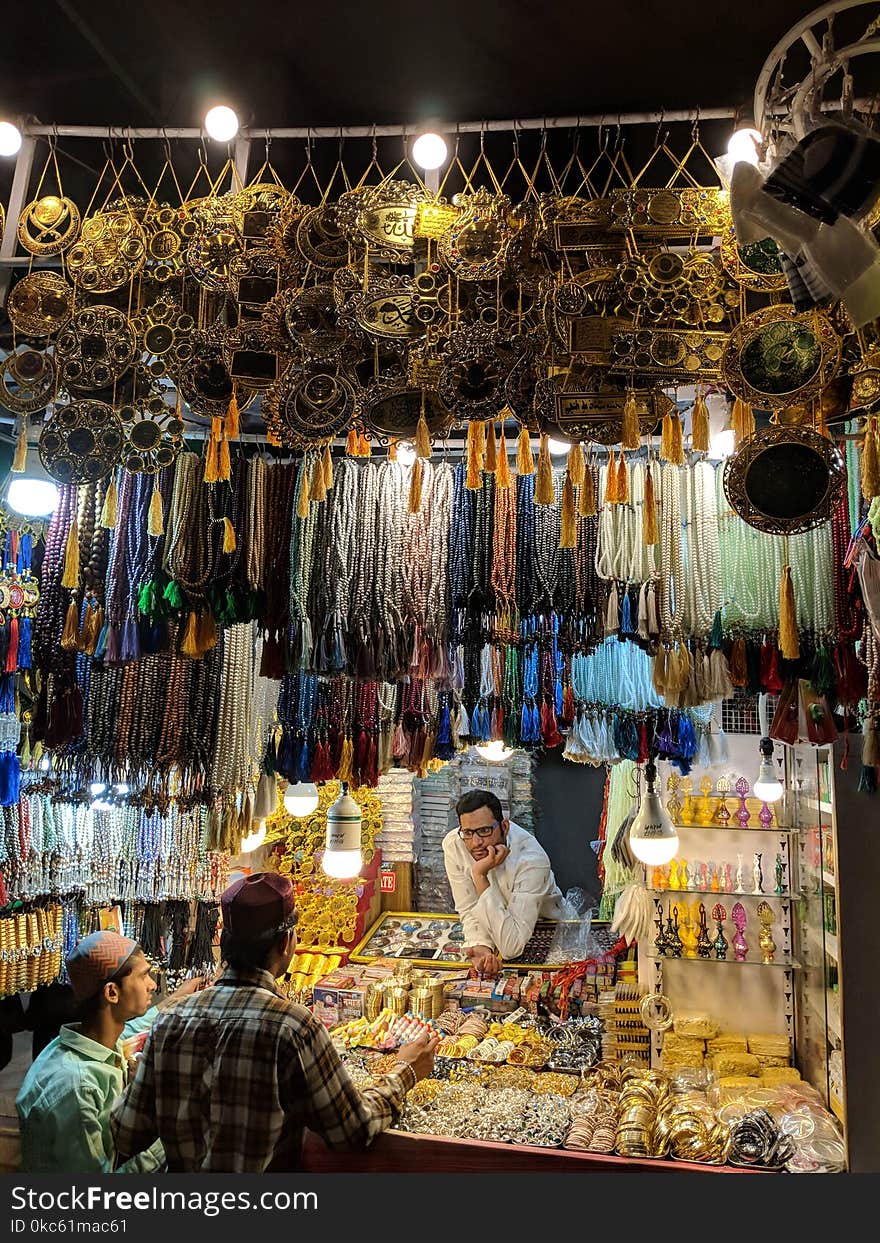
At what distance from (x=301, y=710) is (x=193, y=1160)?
1667mm

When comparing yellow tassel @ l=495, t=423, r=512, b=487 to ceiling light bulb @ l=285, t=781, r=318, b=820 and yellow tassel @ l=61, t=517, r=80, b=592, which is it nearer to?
yellow tassel @ l=61, t=517, r=80, b=592

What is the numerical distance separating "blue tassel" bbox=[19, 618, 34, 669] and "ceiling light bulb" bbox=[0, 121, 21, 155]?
1.54 m

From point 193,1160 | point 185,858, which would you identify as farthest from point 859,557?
point 185,858

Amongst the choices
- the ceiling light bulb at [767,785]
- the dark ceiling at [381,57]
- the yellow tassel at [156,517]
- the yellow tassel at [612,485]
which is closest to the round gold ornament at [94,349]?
the yellow tassel at [156,517]

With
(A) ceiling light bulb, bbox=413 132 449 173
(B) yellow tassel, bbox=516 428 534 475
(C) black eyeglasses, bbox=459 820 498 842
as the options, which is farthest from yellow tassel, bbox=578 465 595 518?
(C) black eyeglasses, bbox=459 820 498 842

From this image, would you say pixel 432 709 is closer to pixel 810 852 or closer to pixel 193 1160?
pixel 193 1160

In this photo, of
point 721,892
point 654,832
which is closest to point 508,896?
point 721,892

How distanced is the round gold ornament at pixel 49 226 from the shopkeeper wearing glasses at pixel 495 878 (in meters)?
4.71

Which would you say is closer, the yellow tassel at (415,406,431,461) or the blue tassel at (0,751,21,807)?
the yellow tassel at (415,406,431,461)

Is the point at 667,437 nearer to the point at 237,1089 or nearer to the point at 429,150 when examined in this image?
the point at 429,150

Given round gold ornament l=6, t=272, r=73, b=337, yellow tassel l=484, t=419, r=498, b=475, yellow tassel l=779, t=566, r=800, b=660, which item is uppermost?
round gold ornament l=6, t=272, r=73, b=337

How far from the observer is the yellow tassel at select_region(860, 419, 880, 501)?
2.00 meters

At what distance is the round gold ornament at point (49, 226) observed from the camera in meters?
2.48

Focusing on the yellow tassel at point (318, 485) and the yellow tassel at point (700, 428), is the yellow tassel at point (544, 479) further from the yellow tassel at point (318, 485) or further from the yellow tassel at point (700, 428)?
the yellow tassel at point (318, 485)
